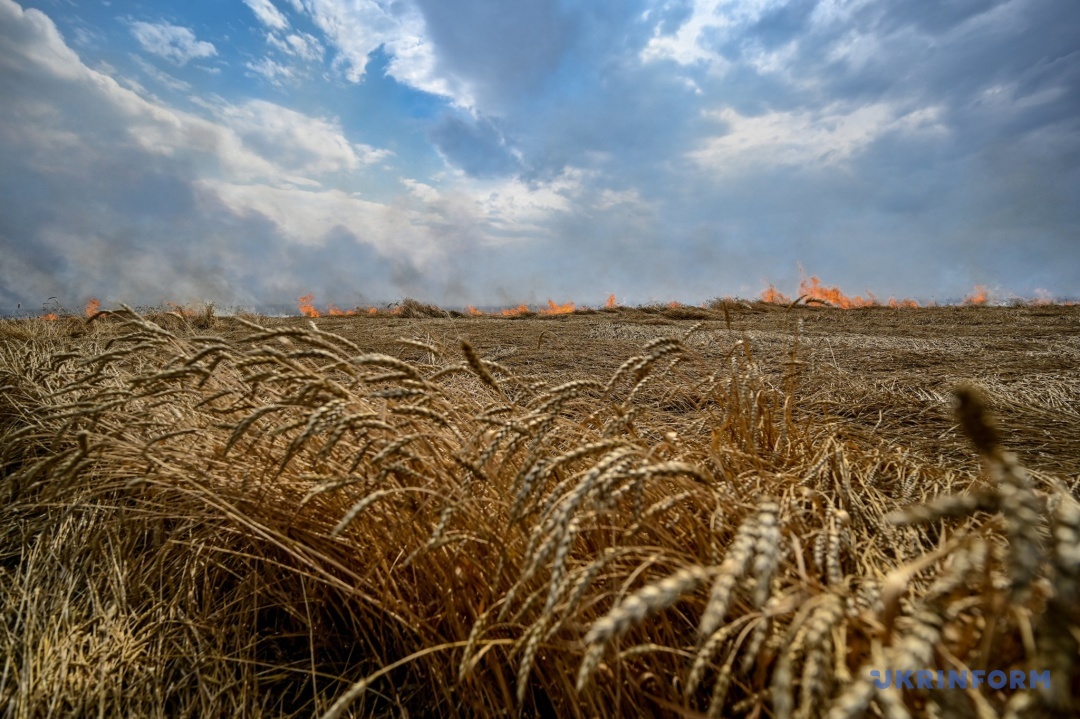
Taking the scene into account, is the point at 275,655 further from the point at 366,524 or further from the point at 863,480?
the point at 863,480

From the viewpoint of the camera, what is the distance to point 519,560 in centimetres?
109

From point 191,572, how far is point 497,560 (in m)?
0.89

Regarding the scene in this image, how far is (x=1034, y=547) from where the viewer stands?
1.20 feet

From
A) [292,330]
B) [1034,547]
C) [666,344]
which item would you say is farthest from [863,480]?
[292,330]

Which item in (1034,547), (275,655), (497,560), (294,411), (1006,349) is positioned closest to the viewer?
(1034,547)

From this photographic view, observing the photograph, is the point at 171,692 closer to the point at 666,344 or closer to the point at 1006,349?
the point at 666,344

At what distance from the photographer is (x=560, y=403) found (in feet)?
3.28

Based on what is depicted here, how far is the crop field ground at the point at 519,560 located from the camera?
50 centimetres

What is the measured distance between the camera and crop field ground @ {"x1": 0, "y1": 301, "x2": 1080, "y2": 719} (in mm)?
500

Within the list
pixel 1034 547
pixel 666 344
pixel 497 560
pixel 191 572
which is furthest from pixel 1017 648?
pixel 191 572

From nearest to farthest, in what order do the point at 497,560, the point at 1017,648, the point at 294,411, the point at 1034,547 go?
1. the point at 1034,547
2. the point at 1017,648
3. the point at 497,560
4. the point at 294,411

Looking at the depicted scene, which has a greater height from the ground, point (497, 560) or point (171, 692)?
point (497, 560)

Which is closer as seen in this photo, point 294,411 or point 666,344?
point 666,344

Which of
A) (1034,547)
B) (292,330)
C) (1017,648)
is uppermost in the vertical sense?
(292,330)
